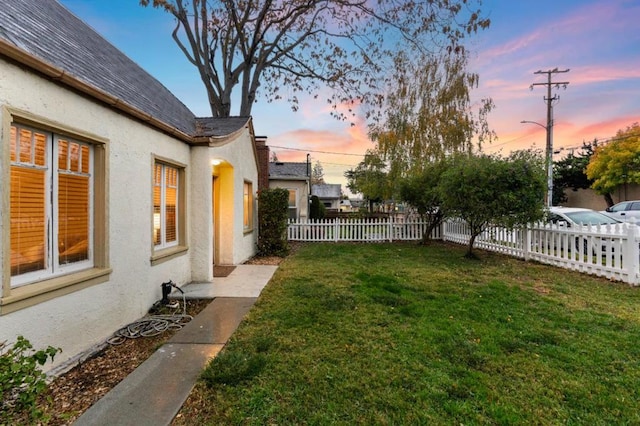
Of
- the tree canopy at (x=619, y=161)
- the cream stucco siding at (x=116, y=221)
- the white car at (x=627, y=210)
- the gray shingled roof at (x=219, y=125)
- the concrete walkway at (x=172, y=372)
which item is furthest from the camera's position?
the tree canopy at (x=619, y=161)

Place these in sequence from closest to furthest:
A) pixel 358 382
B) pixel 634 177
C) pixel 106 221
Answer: pixel 358 382, pixel 106 221, pixel 634 177

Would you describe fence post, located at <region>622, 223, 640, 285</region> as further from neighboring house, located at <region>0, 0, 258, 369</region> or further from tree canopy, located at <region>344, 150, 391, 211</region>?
tree canopy, located at <region>344, 150, 391, 211</region>

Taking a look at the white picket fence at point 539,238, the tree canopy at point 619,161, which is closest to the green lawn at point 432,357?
the white picket fence at point 539,238

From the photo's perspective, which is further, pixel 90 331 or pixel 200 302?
pixel 200 302

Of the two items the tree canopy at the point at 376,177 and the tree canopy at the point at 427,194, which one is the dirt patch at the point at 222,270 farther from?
the tree canopy at the point at 376,177

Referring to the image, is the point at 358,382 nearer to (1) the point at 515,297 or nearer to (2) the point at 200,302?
(2) the point at 200,302

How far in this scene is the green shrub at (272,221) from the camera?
10.2 m

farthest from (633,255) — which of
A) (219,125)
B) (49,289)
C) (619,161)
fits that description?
(619,161)

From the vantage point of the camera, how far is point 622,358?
3.15m

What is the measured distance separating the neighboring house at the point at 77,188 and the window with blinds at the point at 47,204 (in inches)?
0.4

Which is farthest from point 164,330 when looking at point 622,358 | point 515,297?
point 515,297

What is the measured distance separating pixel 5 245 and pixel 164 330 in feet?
6.94

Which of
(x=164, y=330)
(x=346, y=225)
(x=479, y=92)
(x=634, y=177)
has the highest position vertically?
(x=479, y=92)

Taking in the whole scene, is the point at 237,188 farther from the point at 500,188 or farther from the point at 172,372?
the point at 500,188
